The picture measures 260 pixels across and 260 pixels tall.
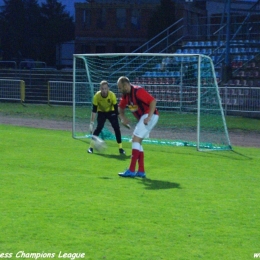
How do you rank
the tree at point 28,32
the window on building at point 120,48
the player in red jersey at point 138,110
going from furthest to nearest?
1. the tree at point 28,32
2. the window on building at point 120,48
3. the player in red jersey at point 138,110

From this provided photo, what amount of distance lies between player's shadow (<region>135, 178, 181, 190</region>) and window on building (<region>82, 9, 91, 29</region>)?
37.5 meters

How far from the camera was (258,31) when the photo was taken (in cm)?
2964

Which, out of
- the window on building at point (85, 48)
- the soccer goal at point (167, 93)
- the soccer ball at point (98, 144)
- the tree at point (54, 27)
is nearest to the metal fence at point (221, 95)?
the soccer goal at point (167, 93)

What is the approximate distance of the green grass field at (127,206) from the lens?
717 cm

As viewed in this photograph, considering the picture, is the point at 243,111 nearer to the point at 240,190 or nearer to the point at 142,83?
the point at 142,83

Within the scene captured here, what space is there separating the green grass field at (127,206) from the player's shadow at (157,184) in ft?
0.05

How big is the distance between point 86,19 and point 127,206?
40062 mm

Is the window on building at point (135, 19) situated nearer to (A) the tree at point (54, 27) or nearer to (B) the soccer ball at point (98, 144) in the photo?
(A) the tree at point (54, 27)

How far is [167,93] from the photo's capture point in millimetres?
21703

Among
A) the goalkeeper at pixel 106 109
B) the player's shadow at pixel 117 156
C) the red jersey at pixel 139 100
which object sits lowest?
the player's shadow at pixel 117 156

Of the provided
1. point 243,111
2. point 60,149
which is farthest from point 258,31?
point 60,149

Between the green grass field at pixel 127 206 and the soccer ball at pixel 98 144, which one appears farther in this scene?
the soccer ball at pixel 98 144

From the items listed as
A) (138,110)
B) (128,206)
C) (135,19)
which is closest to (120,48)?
(135,19)

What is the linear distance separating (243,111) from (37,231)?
17.1 m
